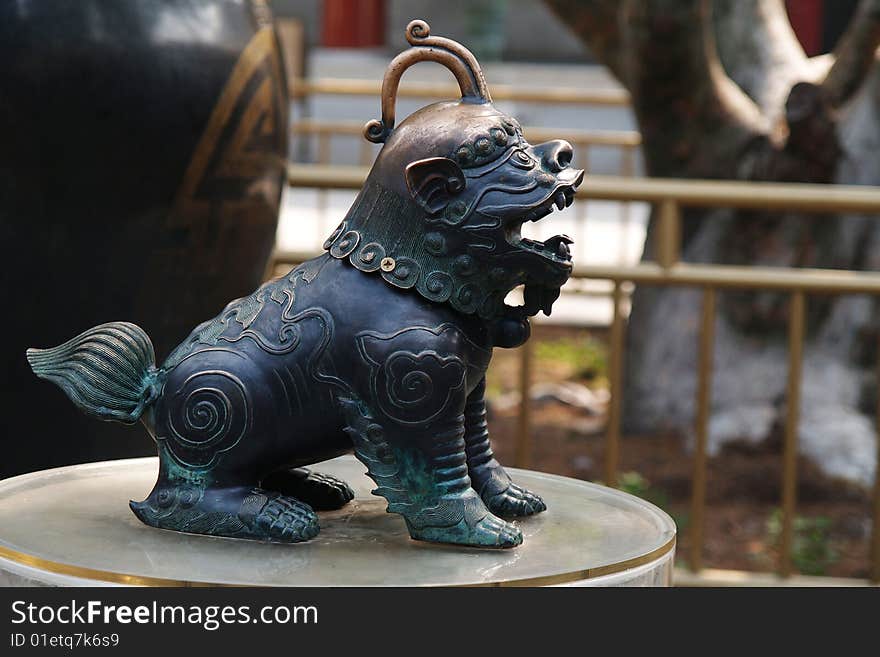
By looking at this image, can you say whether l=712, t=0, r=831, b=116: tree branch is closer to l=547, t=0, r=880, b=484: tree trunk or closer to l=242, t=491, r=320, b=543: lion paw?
l=547, t=0, r=880, b=484: tree trunk

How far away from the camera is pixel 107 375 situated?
2156mm

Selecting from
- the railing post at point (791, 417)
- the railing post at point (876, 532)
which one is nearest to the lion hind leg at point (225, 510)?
the railing post at point (791, 417)

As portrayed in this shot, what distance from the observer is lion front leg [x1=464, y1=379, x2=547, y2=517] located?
2.30 metres

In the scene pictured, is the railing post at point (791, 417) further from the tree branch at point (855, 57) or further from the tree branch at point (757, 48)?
the tree branch at point (757, 48)

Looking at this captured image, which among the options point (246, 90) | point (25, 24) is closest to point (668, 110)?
point (246, 90)

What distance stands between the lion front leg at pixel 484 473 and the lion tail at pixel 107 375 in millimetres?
516

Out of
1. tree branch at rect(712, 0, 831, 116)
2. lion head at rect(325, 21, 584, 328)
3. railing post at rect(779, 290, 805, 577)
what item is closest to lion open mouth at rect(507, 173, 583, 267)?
lion head at rect(325, 21, 584, 328)

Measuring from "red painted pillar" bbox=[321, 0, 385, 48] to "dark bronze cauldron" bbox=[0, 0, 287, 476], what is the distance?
12.4 metres

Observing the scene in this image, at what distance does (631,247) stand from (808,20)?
443 centimetres

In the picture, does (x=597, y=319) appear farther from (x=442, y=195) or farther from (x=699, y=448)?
(x=442, y=195)

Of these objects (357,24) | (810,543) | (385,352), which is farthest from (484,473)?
(357,24)

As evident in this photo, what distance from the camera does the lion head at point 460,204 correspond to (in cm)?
206

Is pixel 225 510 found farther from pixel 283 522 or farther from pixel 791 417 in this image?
pixel 791 417
